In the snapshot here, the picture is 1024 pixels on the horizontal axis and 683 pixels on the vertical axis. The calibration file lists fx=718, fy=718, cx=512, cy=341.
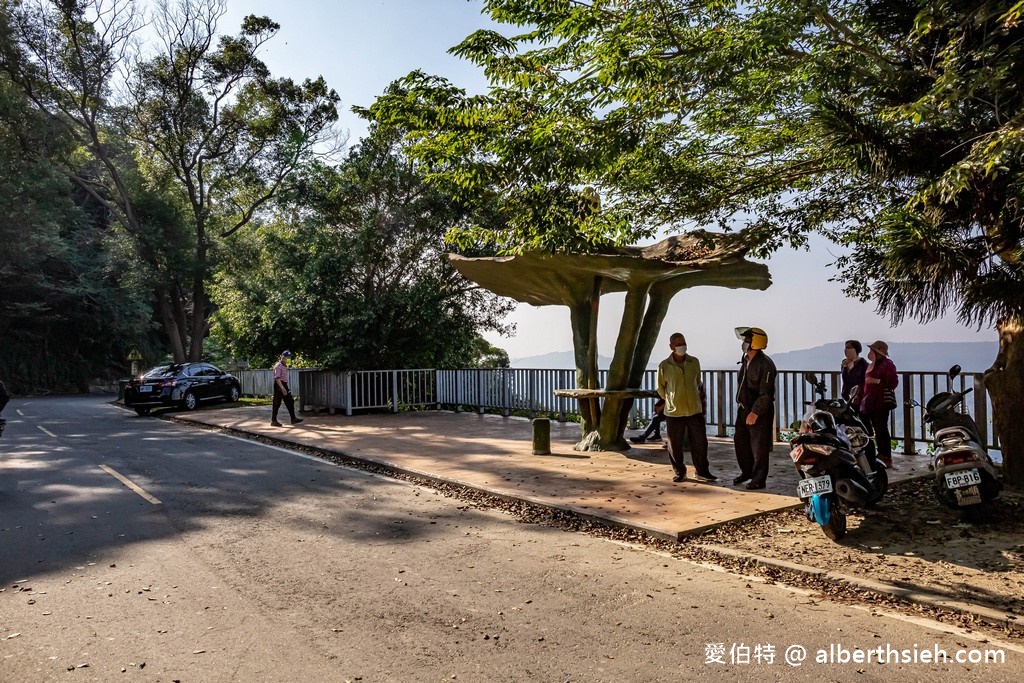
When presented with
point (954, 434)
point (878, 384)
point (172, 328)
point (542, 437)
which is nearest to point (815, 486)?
point (954, 434)

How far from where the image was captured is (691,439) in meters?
9.26

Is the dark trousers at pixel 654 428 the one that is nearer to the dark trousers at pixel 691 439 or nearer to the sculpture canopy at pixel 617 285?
the sculpture canopy at pixel 617 285

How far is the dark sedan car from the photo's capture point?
22953mm

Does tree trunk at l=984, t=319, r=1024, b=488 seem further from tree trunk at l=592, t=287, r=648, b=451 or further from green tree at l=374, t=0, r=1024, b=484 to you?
tree trunk at l=592, t=287, r=648, b=451

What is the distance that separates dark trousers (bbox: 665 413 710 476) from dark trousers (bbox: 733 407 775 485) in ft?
1.41

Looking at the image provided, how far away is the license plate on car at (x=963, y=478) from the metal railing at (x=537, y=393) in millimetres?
3473

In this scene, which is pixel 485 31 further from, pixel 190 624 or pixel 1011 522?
pixel 1011 522

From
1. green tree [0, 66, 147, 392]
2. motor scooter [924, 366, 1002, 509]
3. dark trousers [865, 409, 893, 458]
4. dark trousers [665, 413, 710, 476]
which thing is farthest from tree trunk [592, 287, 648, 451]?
green tree [0, 66, 147, 392]

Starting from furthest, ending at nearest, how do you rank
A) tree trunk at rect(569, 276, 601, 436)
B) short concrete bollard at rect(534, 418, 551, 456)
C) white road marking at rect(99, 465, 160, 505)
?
1. tree trunk at rect(569, 276, 601, 436)
2. short concrete bollard at rect(534, 418, 551, 456)
3. white road marking at rect(99, 465, 160, 505)

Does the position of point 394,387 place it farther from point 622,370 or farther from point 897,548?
point 897,548

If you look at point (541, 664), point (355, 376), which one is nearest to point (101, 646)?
point (541, 664)

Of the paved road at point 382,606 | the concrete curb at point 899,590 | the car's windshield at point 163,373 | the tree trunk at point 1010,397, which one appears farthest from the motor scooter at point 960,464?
the car's windshield at point 163,373

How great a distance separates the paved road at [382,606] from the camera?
3.92 m

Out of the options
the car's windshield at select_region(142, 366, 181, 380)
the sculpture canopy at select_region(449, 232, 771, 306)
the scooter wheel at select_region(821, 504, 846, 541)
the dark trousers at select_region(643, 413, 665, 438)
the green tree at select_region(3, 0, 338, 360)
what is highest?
the green tree at select_region(3, 0, 338, 360)
